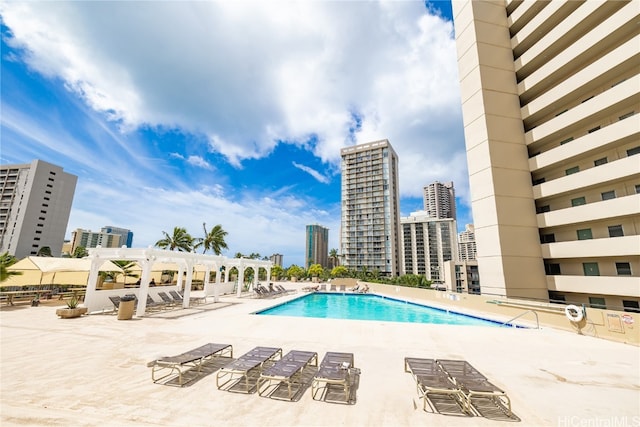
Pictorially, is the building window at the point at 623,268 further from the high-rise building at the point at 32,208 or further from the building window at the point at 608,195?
the high-rise building at the point at 32,208

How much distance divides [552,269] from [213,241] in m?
37.2

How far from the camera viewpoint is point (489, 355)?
24.1 ft

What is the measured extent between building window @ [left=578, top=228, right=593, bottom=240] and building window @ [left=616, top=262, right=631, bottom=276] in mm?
2083

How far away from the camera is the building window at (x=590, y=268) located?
1736 centimetres

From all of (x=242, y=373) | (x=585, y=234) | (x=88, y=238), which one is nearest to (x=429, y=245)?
(x=585, y=234)

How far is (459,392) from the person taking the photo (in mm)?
4441

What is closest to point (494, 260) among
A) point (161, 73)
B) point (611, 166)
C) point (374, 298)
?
point (611, 166)

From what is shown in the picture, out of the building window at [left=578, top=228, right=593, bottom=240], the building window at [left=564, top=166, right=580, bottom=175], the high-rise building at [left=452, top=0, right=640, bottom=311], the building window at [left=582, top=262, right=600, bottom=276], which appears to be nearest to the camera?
the high-rise building at [left=452, top=0, right=640, bottom=311]

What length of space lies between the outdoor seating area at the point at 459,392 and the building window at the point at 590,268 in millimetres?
19390

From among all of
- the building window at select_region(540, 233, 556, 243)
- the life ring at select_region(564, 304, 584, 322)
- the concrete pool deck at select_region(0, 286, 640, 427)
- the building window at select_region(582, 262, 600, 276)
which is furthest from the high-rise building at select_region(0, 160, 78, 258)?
the building window at select_region(582, 262, 600, 276)

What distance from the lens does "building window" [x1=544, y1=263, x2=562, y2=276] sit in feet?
63.4

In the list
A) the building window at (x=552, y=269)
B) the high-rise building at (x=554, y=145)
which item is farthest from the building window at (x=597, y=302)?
the building window at (x=552, y=269)

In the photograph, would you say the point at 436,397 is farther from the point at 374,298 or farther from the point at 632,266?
the point at 374,298

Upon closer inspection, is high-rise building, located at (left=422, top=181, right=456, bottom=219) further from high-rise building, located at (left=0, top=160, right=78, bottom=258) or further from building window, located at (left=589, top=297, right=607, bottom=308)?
high-rise building, located at (left=0, top=160, right=78, bottom=258)
